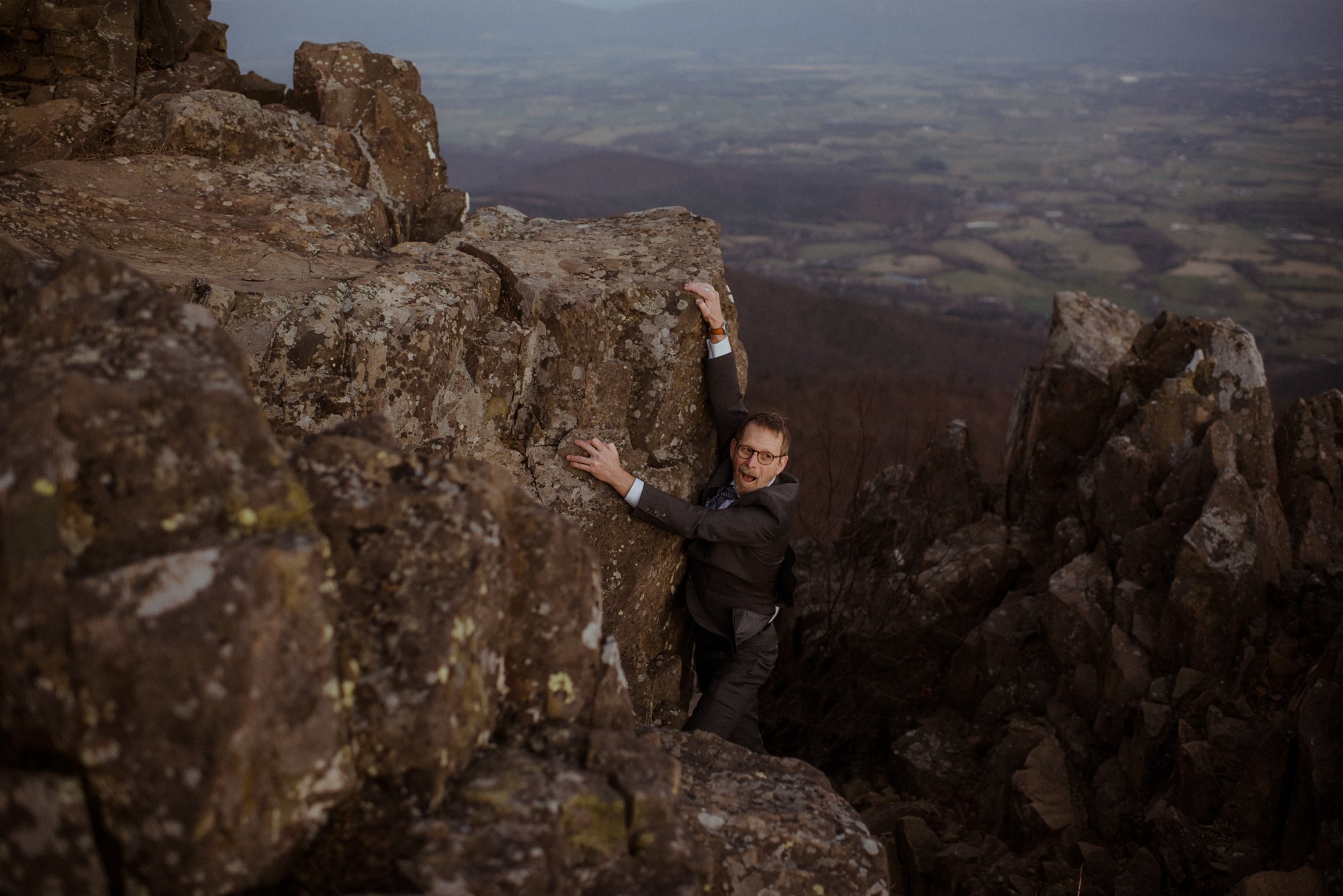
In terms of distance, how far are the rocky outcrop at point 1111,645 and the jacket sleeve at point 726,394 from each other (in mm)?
4175

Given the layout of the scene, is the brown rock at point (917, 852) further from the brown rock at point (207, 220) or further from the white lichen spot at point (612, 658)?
the brown rock at point (207, 220)

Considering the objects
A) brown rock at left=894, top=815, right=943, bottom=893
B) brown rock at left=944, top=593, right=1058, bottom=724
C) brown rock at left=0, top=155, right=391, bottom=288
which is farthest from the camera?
brown rock at left=944, top=593, right=1058, bottom=724

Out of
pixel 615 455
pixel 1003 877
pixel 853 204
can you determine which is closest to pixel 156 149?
pixel 615 455

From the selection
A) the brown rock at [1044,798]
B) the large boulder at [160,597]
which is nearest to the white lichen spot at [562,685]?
the large boulder at [160,597]

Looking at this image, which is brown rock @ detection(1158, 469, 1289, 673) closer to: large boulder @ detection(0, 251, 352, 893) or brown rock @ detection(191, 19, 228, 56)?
large boulder @ detection(0, 251, 352, 893)

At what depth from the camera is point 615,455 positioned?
790 cm

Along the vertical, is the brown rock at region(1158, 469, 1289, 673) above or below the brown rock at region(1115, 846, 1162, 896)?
above

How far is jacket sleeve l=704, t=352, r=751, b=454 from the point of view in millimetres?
8281

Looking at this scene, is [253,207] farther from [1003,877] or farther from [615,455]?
[1003,877]

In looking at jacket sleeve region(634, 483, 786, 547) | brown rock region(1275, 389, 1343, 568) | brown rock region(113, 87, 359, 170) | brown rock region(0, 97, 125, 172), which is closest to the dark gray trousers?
jacket sleeve region(634, 483, 786, 547)

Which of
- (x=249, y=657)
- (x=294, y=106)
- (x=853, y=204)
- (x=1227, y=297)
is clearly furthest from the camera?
(x=853, y=204)

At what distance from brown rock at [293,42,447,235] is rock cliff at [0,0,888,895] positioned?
319 centimetres

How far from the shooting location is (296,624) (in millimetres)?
3518

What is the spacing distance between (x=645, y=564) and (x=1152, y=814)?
200 inches
